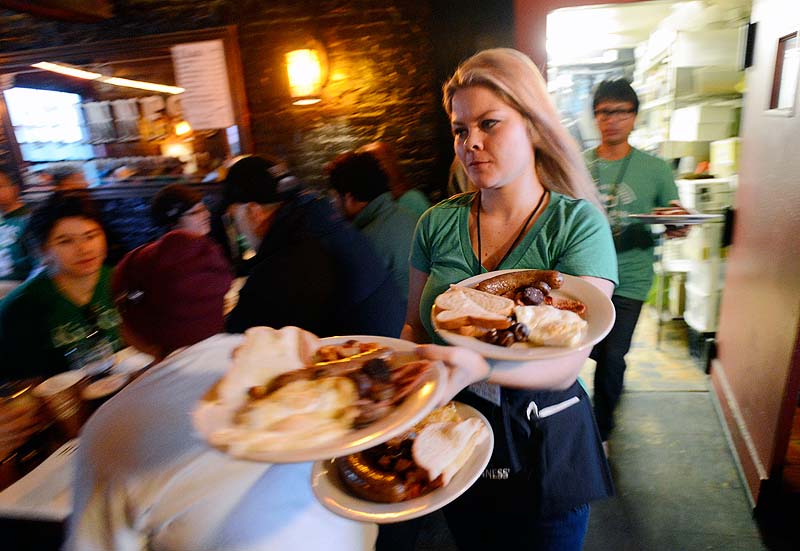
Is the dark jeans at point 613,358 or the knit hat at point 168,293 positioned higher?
the knit hat at point 168,293

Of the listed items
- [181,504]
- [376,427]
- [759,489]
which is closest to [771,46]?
[759,489]

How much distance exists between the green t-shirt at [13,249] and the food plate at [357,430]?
376cm

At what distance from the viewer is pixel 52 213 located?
2.41 m

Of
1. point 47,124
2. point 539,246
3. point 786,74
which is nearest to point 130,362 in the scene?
point 539,246

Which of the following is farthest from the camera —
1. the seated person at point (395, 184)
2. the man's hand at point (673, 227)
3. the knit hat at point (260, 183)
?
the seated person at point (395, 184)

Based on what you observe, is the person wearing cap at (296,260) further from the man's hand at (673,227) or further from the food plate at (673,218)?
the man's hand at (673,227)

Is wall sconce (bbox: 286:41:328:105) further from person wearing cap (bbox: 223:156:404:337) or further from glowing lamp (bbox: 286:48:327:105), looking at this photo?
person wearing cap (bbox: 223:156:404:337)

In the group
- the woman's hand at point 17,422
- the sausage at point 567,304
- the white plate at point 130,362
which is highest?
the sausage at point 567,304

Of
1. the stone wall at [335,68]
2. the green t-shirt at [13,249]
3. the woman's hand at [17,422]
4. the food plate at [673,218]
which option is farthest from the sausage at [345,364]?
the green t-shirt at [13,249]

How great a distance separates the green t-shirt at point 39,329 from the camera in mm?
2299

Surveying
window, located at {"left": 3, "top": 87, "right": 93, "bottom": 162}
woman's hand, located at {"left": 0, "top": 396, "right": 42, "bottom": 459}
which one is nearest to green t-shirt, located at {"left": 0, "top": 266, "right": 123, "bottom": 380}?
woman's hand, located at {"left": 0, "top": 396, "right": 42, "bottom": 459}

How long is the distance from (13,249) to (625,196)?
4409 mm

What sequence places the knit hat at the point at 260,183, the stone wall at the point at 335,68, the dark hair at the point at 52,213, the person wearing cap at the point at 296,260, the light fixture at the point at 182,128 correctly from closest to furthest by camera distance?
the person wearing cap at the point at 296,260 < the knit hat at the point at 260,183 < the dark hair at the point at 52,213 < the stone wall at the point at 335,68 < the light fixture at the point at 182,128

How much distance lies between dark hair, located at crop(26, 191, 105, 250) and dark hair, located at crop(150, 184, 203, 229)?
68 cm
